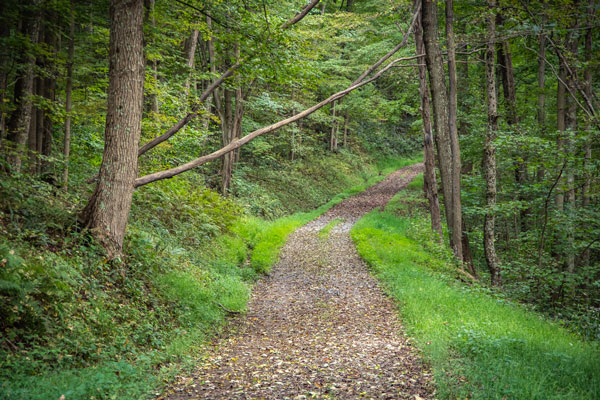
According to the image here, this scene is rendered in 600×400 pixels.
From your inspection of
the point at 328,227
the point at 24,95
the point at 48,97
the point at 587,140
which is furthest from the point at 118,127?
the point at 328,227

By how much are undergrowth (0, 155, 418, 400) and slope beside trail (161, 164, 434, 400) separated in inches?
19.4

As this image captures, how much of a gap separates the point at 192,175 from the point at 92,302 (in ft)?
31.8

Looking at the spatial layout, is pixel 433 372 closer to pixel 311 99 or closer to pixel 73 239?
pixel 73 239

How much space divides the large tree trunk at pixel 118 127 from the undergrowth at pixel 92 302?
1.07 ft

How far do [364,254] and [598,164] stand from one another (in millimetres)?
6273

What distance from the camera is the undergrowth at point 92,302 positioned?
11.9 feet

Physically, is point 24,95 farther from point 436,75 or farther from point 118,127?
point 436,75

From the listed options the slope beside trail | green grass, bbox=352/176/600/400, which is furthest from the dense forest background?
green grass, bbox=352/176/600/400

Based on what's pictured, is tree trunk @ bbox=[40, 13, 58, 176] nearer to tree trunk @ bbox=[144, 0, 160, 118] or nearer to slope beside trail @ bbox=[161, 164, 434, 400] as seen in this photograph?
tree trunk @ bbox=[144, 0, 160, 118]

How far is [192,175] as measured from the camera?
46.2ft

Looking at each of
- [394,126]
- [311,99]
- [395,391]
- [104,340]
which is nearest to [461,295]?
[395,391]

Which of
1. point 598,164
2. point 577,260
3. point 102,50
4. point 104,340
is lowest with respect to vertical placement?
point 577,260

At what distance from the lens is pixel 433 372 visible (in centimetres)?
454

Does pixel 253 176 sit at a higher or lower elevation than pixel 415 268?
Result: higher
